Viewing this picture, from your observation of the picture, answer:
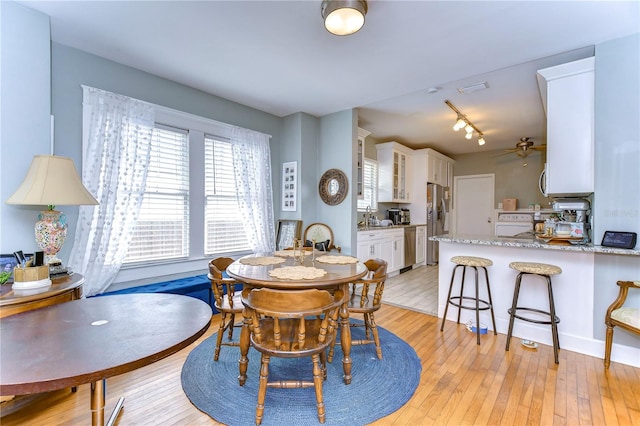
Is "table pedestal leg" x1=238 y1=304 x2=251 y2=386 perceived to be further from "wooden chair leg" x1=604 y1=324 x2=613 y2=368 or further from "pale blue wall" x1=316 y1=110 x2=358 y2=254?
"wooden chair leg" x1=604 y1=324 x2=613 y2=368

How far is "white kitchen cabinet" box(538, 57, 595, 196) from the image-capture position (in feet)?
8.45

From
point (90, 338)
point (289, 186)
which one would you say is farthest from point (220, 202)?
point (90, 338)

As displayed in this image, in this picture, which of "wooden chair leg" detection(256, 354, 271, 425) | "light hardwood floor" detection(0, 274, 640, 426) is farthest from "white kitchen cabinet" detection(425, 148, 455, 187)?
"wooden chair leg" detection(256, 354, 271, 425)

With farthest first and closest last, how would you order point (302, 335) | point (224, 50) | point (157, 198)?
point (157, 198)
point (224, 50)
point (302, 335)

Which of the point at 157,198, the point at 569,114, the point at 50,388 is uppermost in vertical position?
the point at 569,114

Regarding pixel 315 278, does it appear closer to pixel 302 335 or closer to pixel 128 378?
pixel 302 335

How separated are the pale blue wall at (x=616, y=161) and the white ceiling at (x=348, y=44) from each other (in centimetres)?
21

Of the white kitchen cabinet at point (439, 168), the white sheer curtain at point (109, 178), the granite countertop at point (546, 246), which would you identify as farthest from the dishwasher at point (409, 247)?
the white sheer curtain at point (109, 178)

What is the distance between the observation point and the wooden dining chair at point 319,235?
4.25 metres

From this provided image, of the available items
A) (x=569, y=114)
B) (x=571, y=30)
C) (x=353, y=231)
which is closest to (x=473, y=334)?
(x=353, y=231)

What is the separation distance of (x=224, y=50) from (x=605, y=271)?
3.90 meters

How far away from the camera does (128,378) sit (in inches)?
83.0

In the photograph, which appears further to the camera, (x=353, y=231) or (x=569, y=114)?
(x=353, y=231)

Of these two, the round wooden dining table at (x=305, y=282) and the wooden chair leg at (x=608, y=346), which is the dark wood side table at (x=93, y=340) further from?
the wooden chair leg at (x=608, y=346)
